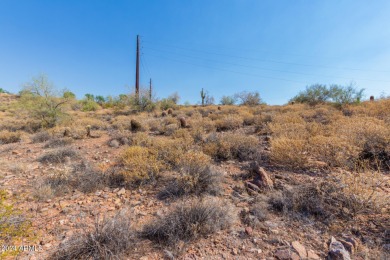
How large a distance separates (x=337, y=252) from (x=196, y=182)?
198 centimetres

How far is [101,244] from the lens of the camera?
1.91 meters

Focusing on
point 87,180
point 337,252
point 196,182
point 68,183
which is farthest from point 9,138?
point 337,252

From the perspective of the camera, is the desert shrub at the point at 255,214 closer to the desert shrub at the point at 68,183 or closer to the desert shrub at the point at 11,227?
the desert shrub at the point at 68,183

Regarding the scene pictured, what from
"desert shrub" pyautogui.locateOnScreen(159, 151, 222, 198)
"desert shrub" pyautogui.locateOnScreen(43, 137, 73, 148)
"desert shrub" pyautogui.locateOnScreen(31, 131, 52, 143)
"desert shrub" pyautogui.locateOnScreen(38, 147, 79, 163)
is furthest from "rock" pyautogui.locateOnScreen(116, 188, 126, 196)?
"desert shrub" pyautogui.locateOnScreen(31, 131, 52, 143)

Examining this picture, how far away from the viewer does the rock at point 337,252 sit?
5.75 feet

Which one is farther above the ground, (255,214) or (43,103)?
(43,103)

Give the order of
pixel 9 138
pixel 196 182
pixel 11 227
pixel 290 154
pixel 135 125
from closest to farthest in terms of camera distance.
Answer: pixel 11 227, pixel 196 182, pixel 290 154, pixel 9 138, pixel 135 125

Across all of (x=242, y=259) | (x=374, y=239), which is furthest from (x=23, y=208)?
(x=374, y=239)

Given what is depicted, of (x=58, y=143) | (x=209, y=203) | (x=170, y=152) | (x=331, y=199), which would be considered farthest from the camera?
(x=58, y=143)

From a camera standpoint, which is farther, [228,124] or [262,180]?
[228,124]

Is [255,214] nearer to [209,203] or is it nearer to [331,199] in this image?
[209,203]

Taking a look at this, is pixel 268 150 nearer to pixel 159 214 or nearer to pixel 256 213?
pixel 256 213

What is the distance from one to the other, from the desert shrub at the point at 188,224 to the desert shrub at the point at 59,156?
12.3 ft

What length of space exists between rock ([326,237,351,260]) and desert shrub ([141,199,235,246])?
3.47ft
